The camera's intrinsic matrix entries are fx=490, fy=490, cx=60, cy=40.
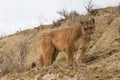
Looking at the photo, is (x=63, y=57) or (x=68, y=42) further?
(x=63, y=57)

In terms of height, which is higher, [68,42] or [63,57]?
[68,42]

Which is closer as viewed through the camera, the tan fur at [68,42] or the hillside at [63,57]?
the hillside at [63,57]

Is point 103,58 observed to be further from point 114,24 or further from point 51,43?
point 114,24

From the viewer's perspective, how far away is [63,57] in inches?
849

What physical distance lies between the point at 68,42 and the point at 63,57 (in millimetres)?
4878

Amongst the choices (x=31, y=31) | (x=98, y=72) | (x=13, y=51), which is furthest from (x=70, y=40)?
Answer: (x=31, y=31)

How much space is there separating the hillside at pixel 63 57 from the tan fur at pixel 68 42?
548 mm

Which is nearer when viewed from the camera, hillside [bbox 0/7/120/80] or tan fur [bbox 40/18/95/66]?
hillside [bbox 0/7/120/80]

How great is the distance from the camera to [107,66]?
14898 mm

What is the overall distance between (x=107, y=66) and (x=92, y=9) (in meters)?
12.9

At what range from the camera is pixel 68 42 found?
16734 mm

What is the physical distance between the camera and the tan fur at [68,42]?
15992 millimetres

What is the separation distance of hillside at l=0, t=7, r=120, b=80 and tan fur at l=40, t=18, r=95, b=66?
0.55 metres

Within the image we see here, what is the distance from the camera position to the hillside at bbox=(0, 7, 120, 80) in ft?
46.9
